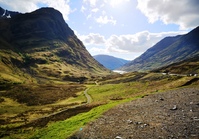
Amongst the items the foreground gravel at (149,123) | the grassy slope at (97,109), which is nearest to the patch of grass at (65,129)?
the grassy slope at (97,109)

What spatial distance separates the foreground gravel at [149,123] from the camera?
21.0 m

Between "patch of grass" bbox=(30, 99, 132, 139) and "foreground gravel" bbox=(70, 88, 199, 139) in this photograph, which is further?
"patch of grass" bbox=(30, 99, 132, 139)

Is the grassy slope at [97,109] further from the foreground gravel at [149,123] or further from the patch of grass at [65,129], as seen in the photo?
the foreground gravel at [149,123]

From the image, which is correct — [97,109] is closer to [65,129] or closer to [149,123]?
[65,129]

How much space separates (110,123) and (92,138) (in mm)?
4875

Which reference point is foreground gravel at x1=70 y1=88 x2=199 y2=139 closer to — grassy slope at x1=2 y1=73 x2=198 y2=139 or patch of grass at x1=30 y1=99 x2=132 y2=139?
patch of grass at x1=30 y1=99 x2=132 y2=139

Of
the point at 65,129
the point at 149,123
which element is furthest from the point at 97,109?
the point at 149,123

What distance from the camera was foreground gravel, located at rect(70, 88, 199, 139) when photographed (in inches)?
828

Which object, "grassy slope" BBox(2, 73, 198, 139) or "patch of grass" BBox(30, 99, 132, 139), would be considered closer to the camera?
"patch of grass" BBox(30, 99, 132, 139)

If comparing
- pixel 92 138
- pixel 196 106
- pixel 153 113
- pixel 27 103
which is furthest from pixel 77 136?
pixel 27 103

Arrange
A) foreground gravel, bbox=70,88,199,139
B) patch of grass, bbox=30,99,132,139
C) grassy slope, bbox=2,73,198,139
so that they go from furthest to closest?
grassy slope, bbox=2,73,198,139 → patch of grass, bbox=30,99,132,139 → foreground gravel, bbox=70,88,199,139

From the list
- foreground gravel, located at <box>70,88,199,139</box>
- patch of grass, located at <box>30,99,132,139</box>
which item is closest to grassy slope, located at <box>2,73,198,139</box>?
patch of grass, located at <box>30,99,132,139</box>

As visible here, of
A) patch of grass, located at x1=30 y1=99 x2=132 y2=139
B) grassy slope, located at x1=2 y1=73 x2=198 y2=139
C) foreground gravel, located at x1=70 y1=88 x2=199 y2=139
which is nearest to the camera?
foreground gravel, located at x1=70 y1=88 x2=199 y2=139

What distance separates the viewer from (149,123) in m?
24.6
